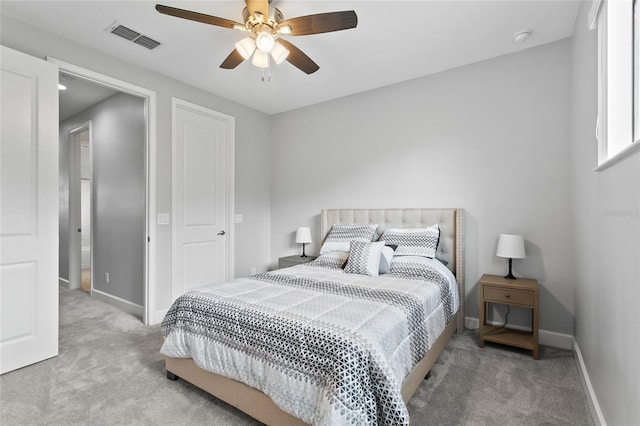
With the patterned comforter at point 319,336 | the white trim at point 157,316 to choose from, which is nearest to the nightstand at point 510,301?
the patterned comforter at point 319,336

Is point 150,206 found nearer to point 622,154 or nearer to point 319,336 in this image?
point 319,336

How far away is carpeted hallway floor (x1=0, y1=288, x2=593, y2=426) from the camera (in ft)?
5.84

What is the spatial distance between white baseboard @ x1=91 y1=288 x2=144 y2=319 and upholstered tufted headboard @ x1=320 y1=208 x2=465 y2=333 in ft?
8.68

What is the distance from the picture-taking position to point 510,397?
1.98m

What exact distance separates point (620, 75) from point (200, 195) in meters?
3.76

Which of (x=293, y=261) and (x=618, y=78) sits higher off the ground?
(x=618, y=78)

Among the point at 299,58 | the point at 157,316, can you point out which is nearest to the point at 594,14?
the point at 299,58

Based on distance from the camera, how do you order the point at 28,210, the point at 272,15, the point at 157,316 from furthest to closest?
the point at 157,316 < the point at 28,210 < the point at 272,15

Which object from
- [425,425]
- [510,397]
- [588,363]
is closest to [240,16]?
[425,425]

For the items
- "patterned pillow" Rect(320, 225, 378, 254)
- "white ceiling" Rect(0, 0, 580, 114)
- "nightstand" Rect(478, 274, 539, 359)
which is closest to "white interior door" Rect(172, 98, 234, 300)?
"white ceiling" Rect(0, 0, 580, 114)

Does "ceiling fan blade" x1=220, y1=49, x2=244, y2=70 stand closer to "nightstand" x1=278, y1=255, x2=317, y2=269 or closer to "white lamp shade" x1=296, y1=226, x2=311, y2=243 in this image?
"white lamp shade" x1=296, y1=226, x2=311, y2=243

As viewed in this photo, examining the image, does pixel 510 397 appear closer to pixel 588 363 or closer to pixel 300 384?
pixel 588 363

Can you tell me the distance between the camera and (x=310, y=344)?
4.80ft

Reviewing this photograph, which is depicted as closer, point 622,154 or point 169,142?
point 622,154
